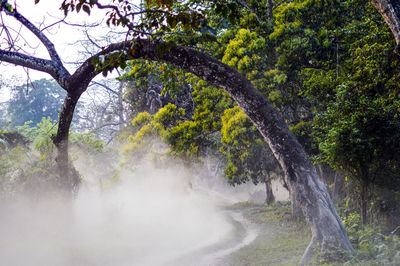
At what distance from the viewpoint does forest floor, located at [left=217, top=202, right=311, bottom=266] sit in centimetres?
793

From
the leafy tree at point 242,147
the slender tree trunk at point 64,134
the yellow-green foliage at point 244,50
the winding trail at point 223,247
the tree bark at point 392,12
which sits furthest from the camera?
the leafy tree at point 242,147

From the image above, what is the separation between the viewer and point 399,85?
623 centimetres

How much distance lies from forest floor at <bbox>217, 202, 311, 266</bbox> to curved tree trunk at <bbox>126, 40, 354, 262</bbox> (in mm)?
1629

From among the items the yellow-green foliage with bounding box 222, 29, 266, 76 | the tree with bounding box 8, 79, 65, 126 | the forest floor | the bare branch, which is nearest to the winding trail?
the forest floor

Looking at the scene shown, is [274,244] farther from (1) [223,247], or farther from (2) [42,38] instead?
(2) [42,38]

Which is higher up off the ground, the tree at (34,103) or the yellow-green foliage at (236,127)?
the tree at (34,103)

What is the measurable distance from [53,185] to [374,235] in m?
11.9

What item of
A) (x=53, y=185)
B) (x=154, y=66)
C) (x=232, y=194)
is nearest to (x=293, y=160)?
(x=154, y=66)

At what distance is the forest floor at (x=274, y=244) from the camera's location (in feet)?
26.0

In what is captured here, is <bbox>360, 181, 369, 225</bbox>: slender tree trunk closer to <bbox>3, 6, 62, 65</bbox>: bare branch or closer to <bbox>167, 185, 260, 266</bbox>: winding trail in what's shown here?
<bbox>167, 185, 260, 266</bbox>: winding trail

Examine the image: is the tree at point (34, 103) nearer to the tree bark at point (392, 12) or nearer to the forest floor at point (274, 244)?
the forest floor at point (274, 244)

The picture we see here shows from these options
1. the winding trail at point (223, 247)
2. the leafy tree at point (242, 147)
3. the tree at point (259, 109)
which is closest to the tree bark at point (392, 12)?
the tree at point (259, 109)

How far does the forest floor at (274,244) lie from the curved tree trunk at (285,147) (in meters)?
1.63

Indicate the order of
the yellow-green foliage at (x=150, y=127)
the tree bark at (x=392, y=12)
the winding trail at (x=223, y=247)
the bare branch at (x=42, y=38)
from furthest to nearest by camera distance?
the yellow-green foliage at (x=150, y=127)
the winding trail at (x=223, y=247)
the bare branch at (x=42, y=38)
the tree bark at (x=392, y=12)
